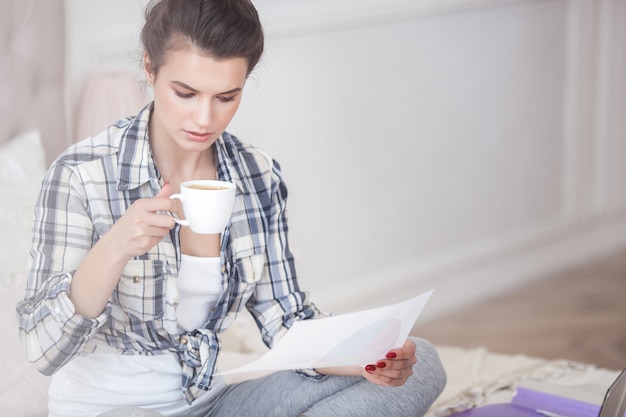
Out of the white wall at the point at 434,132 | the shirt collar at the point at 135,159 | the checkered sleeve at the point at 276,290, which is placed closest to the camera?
the shirt collar at the point at 135,159

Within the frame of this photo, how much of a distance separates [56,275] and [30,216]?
1.59 feet

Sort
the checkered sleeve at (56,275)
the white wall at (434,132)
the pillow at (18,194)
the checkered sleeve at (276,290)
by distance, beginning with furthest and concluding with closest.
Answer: the white wall at (434,132) → the pillow at (18,194) → the checkered sleeve at (276,290) → the checkered sleeve at (56,275)

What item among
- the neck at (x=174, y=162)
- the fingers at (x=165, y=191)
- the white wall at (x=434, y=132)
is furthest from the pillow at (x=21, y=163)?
the fingers at (x=165, y=191)

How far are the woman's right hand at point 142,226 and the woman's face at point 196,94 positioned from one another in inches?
6.6

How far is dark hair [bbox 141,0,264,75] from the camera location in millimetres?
1337

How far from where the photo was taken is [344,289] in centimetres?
290

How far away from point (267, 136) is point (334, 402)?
1233 mm

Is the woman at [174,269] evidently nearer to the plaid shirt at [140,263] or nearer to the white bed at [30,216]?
the plaid shirt at [140,263]

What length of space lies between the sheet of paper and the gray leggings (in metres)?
0.13

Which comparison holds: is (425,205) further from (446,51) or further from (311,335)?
(311,335)

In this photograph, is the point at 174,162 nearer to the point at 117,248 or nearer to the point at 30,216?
the point at 117,248

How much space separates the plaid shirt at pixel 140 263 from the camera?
1.31 meters

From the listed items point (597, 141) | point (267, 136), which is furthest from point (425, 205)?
point (597, 141)

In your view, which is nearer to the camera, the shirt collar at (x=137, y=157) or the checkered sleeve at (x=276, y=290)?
the shirt collar at (x=137, y=157)
